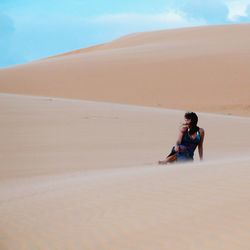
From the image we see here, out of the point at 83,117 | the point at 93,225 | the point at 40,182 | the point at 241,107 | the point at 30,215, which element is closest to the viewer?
the point at 93,225

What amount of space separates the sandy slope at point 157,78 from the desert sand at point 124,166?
0.09 meters

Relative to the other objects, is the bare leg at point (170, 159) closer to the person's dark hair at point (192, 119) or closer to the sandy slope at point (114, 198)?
the person's dark hair at point (192, 119)

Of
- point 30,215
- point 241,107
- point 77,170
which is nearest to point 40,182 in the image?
point 77,170

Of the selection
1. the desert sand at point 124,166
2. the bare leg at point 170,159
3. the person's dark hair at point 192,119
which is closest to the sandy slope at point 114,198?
the desert sand at point 124,166

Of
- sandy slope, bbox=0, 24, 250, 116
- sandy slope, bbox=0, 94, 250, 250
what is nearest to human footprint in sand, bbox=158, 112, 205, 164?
sandy slope, bbox=0, 94, 250, 250

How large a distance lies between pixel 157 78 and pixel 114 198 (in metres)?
24.7

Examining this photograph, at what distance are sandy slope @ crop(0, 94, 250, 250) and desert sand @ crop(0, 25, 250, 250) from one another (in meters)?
0.01

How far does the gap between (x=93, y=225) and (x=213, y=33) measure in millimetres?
46667

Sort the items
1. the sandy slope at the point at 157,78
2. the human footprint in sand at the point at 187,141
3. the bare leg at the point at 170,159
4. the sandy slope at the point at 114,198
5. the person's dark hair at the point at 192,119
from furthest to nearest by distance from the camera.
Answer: the sandy slope at the point at 157,78, the bare leg at the point at 170,159, the human footprint in sand at the point at 187,141, the person's dark hair at the point at 192,119, the sandy slope at the point at 114,198

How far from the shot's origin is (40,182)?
8859 millimetres

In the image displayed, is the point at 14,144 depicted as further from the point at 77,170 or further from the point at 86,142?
the point at 77,170

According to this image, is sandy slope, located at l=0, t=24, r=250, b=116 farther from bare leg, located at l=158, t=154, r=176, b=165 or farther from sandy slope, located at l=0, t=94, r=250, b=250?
bare leg, located at l=158, t=154, r=176, b=165

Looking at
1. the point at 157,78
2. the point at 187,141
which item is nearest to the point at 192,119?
the point at 187,141

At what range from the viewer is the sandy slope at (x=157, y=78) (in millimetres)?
27312
